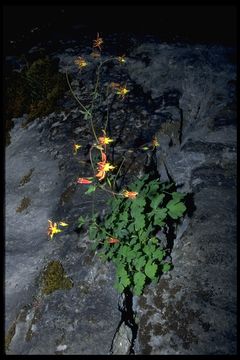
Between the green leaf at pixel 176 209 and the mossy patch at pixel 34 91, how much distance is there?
251 cm

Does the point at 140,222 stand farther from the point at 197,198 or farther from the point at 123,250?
the point at 197,198

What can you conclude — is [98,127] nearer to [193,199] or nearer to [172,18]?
[193,199]

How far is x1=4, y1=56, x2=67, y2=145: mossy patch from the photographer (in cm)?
430

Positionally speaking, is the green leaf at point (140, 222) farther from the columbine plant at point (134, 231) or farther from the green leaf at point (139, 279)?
the green leaf at point (139, 279)

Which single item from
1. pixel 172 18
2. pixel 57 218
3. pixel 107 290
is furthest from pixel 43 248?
pixel 172 18

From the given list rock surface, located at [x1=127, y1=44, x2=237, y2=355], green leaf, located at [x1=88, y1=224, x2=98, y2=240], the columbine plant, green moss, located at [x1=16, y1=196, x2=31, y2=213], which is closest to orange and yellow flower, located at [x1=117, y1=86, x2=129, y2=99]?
rock surface, located at [x1=127, y1=44, x2=237, y2=355]

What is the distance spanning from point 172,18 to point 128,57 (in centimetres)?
158

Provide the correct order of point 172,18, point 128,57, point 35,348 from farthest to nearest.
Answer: point 172,18 → point 128,57 → point 35,348

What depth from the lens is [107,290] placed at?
2.56m

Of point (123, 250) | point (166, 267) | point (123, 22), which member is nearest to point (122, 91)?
point (123, 250)

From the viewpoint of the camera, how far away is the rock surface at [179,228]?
2.33 metres

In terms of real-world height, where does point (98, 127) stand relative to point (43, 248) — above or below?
above

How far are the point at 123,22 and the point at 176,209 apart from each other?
4437mm

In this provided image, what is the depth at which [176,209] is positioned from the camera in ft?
7.79
